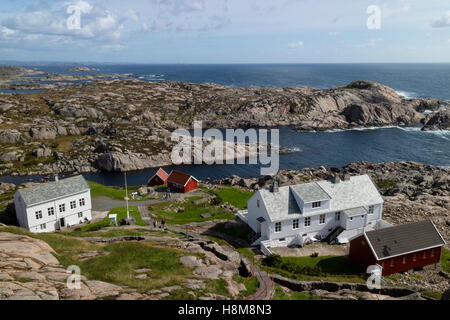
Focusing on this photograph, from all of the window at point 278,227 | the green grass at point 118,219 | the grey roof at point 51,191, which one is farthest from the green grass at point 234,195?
the grey roof at point 51,191

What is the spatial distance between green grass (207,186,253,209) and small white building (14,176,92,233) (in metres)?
23.1

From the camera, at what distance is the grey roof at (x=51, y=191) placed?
1693 inches

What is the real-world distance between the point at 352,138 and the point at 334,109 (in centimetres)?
3924

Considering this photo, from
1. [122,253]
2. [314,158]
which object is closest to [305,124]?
[314,158]

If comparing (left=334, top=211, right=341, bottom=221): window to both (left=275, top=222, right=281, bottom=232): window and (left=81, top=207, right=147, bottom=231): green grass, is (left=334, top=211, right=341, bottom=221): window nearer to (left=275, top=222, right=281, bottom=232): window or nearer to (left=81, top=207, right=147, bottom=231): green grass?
(left=275, top=222, right=281, bottom=232): window

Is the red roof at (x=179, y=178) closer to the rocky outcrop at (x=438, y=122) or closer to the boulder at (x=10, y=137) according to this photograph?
the boulder at (x=10, y=137)

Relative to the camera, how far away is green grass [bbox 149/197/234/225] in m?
48.7

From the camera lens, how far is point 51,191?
45.2 m

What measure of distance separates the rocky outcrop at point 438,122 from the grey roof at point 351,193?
99.5 m

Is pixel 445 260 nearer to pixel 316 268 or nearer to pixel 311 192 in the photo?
pixel 316 268

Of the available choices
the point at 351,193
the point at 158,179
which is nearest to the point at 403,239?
the point at 351,193

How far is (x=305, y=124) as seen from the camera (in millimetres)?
136250

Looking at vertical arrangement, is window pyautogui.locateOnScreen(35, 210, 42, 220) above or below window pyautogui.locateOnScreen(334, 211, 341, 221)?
above

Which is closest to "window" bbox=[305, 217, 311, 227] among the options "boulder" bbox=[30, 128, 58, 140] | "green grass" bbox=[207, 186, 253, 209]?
"green grass" bbox=[207, 186, 253, 209]
